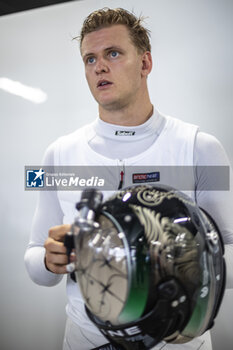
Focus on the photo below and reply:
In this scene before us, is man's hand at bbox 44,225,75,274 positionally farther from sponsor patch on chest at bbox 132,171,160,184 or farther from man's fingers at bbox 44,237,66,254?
sponsor patch on chest at bbox 132,171,160,184

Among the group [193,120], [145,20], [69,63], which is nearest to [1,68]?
[69,63]

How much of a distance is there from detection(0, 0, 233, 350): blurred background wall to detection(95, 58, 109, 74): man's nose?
0.86 feet

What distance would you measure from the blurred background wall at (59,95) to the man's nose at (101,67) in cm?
26

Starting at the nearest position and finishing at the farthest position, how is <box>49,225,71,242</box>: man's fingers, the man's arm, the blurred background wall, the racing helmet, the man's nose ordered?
the racing helmet, <box>49,225,71,242</box>: man's fingers, the man's arm, the man's nose, the blurred background wall

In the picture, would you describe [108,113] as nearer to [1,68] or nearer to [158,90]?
[158,90]

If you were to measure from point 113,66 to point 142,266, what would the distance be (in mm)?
681

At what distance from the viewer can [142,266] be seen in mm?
670

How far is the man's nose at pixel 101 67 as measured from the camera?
1.13m

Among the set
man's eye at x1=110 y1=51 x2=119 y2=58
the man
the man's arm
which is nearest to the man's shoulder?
the man

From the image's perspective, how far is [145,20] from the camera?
138 centimetres

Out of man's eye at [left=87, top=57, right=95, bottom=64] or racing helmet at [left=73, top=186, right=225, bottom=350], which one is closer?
racing helmet at [left=73, top=186, right=225, bottom=350]

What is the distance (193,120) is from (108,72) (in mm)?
362

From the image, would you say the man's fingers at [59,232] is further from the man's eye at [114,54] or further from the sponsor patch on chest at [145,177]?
the man's eye at [114,54]

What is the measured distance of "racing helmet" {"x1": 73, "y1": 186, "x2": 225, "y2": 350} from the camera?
2.19ft
